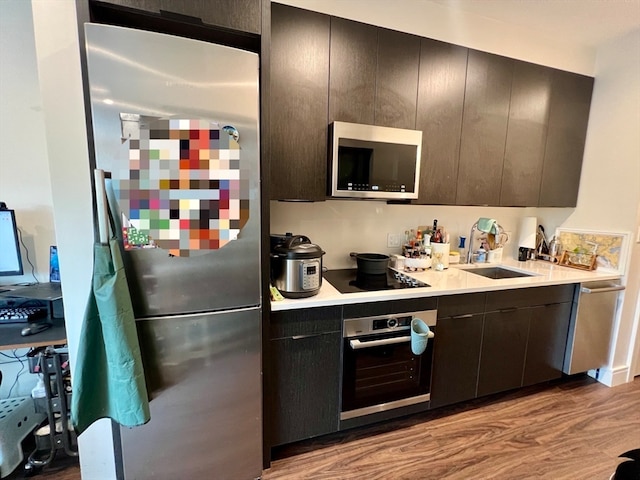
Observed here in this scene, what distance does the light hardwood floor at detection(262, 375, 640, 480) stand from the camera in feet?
5.17

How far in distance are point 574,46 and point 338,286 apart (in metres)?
2.62

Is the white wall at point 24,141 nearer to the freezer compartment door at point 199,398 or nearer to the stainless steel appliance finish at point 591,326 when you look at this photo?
the freezer compartment door at point 199,398

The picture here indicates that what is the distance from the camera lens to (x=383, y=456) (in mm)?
1668

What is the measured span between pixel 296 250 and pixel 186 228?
0.52 meters

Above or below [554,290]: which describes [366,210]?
above

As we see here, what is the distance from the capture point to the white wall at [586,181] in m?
2.03

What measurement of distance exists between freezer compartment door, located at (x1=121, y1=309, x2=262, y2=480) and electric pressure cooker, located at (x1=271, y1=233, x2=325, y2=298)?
8.6 inches

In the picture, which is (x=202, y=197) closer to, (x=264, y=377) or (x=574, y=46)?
(x=264, y=377)

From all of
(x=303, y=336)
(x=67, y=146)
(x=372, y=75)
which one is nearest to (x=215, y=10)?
(x=67, y=146)

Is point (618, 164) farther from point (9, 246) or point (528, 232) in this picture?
point (9, 246)

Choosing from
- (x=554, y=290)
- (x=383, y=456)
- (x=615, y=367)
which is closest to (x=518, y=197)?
(x=554, y=290)

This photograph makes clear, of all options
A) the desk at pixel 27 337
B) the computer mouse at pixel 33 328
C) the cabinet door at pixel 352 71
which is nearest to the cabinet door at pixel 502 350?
the cabinet door at pixel 352 71

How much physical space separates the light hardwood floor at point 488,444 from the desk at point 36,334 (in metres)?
1.24

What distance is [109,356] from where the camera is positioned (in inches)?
44.7
